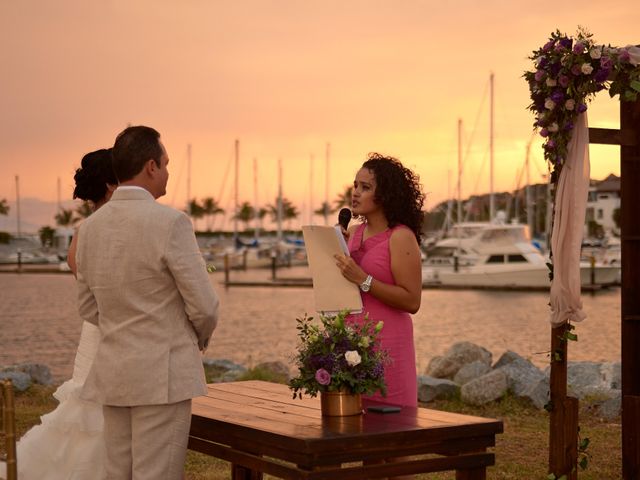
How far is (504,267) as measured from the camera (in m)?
60.3

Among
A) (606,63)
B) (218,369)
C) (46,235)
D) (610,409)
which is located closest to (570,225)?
(606,63)

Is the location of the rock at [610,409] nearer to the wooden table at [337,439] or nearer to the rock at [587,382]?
the rock at [587,382]

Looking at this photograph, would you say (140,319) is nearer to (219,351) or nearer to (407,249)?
(407,249)

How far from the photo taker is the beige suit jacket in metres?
4.33

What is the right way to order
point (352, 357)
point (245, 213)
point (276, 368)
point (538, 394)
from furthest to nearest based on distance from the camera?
point (245, 213)
point (276, 368)
point (538, 394)
point (352, 357)

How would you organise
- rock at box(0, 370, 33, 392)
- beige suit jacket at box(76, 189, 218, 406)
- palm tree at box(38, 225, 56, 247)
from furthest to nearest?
1. palm tree at box(38, 225, 56, 247)
2. rock at box(0, 370, 33, 392)
3. beige suit jacket at box(76, 189, 218, 406)

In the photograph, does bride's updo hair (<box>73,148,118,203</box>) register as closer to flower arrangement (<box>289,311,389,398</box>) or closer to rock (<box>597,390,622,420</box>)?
flower arrangement (<box>289,311,389,398</box>)

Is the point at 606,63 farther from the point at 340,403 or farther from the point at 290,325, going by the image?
the point at 290,325

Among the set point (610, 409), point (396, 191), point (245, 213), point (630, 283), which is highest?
point (245, 213)

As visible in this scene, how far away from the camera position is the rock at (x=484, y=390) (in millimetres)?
A: 11133

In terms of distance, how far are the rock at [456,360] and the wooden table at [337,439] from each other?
9195 millimetres

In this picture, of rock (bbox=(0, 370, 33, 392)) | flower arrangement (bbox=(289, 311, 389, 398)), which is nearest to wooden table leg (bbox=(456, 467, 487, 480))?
flower arrangement (bbox=(289, 311, 389, 398))

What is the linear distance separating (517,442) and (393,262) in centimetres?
422

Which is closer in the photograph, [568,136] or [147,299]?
[147,299]
